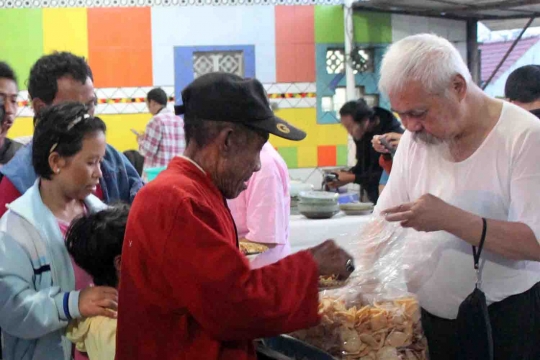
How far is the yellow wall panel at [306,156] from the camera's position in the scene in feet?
23.8

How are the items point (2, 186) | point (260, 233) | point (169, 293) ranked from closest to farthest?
point (169, 293)
point (2, 186)
point (260, 233)

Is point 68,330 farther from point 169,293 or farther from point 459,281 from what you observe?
point 459,281

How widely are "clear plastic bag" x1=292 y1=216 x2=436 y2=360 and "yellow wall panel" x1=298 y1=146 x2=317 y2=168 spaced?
203 inches

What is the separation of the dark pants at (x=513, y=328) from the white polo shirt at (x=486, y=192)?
27 mm

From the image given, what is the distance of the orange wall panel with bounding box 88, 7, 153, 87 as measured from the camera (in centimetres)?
679

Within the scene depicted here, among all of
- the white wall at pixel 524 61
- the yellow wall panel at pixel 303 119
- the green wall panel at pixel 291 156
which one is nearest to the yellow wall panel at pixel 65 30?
the yellow wall panel at pixel 303 119

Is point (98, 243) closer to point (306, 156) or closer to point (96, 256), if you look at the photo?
point (96, 256)

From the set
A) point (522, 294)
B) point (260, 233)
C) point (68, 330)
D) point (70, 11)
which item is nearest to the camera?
point (522, 294)

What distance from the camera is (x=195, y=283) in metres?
1.33

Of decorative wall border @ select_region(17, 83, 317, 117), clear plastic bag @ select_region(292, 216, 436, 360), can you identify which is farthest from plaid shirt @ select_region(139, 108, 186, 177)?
clear plastic bag @ select_region(292, 216, 436, 360)

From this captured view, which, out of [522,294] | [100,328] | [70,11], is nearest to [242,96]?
[100,328]

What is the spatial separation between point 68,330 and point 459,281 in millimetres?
1139

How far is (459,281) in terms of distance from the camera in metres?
1.95

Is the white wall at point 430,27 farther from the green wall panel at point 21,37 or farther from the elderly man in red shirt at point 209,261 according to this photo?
the elderly man in red shirt at point 209,261
